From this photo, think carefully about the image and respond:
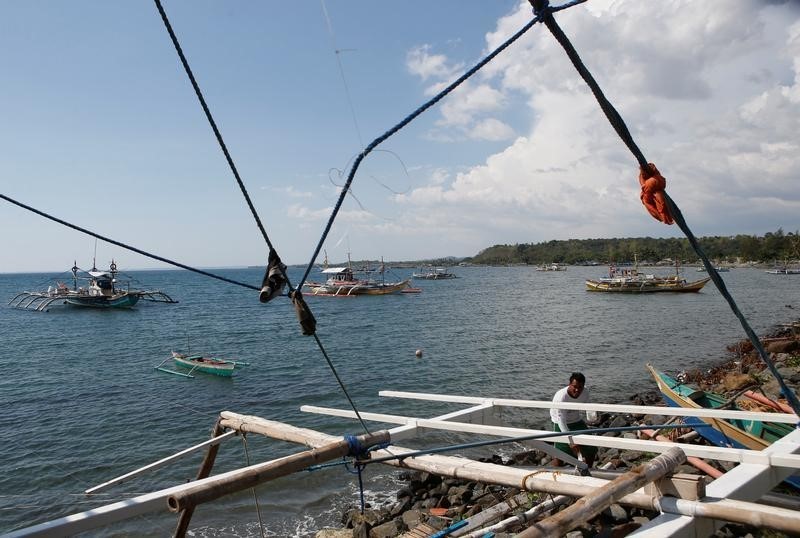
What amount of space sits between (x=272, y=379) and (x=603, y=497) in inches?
909

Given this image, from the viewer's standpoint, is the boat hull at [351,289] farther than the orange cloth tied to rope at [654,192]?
Yes

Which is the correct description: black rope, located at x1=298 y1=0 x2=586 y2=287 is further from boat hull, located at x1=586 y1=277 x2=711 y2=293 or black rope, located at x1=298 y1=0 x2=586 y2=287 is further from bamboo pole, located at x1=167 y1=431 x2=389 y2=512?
boat hull, located at x1=586 y1=277 x2=711 y2=293

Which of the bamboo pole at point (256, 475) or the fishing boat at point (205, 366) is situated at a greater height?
the bamboo pole at point (256, 475)

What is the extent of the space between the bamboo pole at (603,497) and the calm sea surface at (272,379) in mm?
5690

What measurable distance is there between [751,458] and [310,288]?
80175 mm

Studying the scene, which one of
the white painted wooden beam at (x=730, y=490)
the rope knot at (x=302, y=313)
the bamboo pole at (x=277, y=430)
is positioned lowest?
the bamboo pole at (x=277, y=430)

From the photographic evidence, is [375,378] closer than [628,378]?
No

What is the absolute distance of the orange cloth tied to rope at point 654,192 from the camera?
2.89 metres

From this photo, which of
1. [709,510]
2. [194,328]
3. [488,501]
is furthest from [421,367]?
[194,328]

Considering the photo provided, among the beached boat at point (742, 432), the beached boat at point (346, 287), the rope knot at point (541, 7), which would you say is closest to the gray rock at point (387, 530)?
the beached boat at point (742, 432)

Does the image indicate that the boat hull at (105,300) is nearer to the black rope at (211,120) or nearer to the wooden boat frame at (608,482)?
the wooden boat frame at (608,482)

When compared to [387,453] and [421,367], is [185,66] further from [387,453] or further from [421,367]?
[421,367]

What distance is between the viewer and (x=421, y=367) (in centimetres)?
2702

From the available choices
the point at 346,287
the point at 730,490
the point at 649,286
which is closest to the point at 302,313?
the point at 730,490
